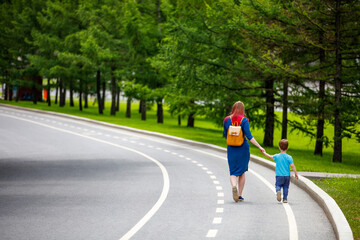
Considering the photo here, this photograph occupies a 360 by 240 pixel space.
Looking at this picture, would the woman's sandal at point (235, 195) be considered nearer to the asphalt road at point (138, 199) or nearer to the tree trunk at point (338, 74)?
the asphalt road at point (138, 199)

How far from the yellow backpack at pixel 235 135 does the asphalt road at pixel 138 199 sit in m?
1.26

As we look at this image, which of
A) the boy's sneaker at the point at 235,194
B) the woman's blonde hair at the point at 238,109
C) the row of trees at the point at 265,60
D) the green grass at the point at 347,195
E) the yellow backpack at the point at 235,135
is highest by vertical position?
the row of trees at the point at 265,60

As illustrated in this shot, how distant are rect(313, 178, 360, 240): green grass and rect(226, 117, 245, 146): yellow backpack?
7.70 feet

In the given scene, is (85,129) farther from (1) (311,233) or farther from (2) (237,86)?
(1) (311,233)

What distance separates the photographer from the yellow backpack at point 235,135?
11.4m

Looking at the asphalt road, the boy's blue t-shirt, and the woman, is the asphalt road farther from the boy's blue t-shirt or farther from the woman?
the boy's blue t-shirt

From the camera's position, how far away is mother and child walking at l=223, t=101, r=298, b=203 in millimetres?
11391

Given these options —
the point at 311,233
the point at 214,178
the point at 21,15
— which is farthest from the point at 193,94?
the point at 21,15

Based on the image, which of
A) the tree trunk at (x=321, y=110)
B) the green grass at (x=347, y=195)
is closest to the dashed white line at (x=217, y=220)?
the green grass at (x=347, y=195)

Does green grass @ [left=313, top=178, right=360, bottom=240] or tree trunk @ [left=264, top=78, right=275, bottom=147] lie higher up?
tree trunk @ [left=264, top=78, right=275, bottom=147]

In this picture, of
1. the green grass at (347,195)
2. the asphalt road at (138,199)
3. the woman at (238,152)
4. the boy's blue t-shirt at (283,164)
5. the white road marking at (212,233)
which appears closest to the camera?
the white road marking at (212,233)

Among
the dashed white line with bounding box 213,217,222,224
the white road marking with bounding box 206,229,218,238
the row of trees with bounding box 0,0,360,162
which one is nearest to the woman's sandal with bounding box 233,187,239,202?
the dashed white line with bounding box 213,217,222,224

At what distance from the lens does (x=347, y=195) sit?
40.8 ft

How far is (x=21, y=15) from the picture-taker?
2505 inches
